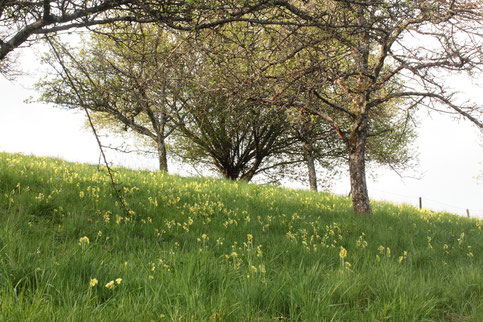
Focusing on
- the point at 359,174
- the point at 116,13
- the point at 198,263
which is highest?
the point at 116,13

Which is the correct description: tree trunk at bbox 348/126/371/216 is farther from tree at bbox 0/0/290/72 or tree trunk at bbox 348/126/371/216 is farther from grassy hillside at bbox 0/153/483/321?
tree at bbox 0/0/290/72

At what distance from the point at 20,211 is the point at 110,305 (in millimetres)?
3631

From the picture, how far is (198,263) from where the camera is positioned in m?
3.63

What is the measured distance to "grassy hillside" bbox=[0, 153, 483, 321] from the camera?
275cm

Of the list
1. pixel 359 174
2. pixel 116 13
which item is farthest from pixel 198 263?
pixel 359 174

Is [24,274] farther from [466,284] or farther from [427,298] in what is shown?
[466,284]

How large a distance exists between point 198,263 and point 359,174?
23.9 feet

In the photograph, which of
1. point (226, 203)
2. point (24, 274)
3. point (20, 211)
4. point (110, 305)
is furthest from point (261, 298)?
point (226, 203)

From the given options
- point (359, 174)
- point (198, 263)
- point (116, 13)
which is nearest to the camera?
Result: point (198, 263)

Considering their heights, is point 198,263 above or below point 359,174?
below

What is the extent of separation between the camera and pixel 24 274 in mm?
3082

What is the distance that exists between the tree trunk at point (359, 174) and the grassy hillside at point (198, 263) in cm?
59

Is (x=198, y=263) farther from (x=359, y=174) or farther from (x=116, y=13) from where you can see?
(x=359, y=174)

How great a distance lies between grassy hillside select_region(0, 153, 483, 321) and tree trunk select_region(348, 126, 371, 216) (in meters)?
0.59
